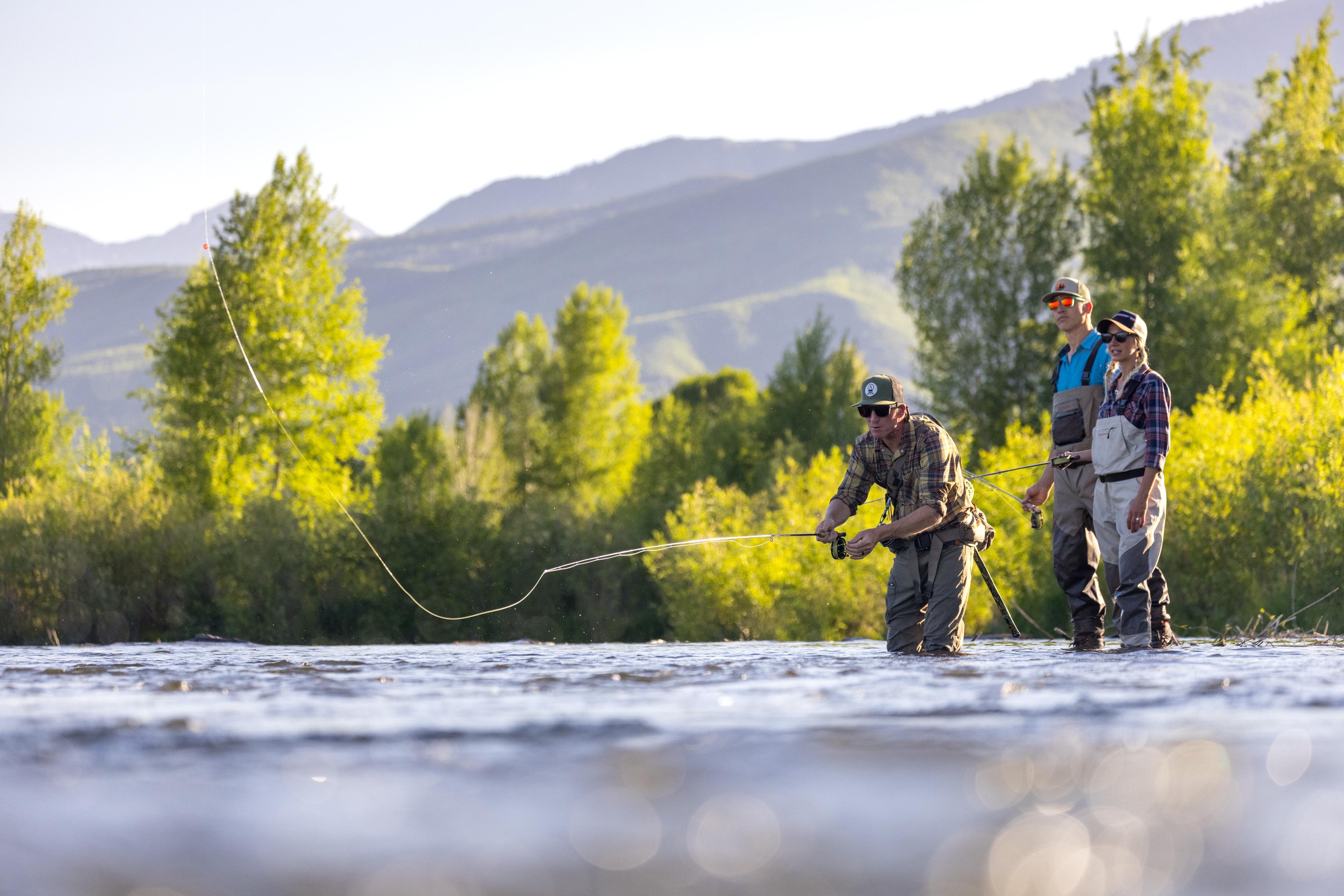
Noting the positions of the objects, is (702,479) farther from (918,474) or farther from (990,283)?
(918,474)

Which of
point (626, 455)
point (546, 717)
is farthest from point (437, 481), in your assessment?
point (546, 717)

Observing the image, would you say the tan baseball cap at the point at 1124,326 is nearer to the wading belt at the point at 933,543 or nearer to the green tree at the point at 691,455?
the wading belt at the point at 933,543

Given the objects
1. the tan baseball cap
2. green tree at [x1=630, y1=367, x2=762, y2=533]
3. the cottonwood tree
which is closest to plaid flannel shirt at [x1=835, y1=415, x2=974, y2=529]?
the tan baseball cap

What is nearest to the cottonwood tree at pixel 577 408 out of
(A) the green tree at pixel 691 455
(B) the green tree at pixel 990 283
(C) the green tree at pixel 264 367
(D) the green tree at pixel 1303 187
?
(A) the green tree at pixel 691 455

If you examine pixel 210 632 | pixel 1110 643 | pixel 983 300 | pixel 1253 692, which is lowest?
pixel 210 632

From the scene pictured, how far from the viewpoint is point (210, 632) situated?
28.3 m

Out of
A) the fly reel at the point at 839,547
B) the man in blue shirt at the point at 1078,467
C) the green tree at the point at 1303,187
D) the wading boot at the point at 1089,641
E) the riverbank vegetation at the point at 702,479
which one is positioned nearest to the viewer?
the fly reel at the point at 839,547

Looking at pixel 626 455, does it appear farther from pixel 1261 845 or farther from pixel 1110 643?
pixel 1261 845

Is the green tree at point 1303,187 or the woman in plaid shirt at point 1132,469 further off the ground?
the green tree at point 1303,187

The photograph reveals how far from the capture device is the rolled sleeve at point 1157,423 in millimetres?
7535

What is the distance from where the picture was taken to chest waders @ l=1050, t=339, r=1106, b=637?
8.40m

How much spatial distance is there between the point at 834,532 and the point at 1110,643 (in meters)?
3.48

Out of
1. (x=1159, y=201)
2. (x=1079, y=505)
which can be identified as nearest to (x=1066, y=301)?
(x=1079, y=505)

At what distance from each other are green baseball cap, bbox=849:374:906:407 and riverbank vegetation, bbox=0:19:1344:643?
39.2 feet
